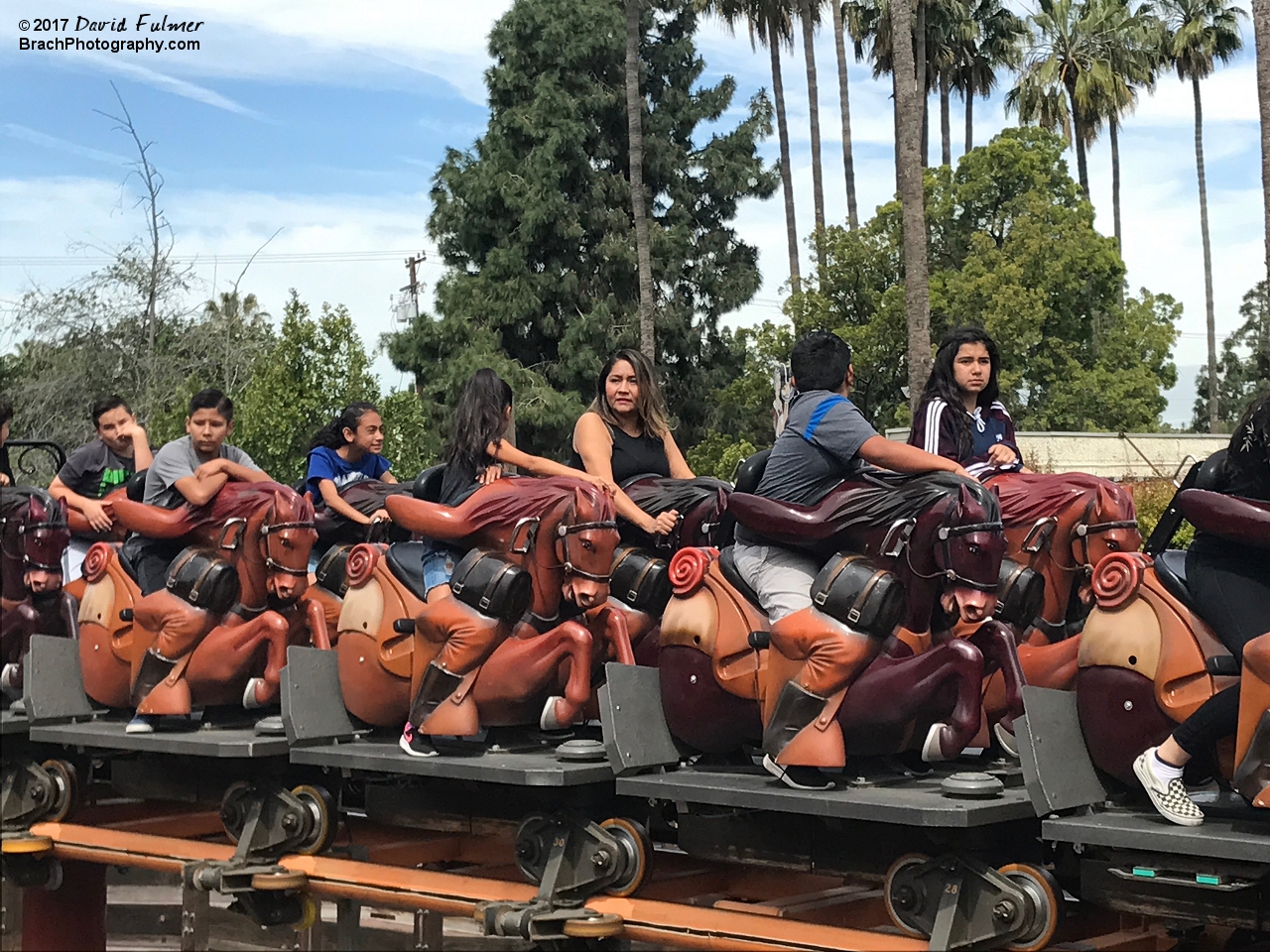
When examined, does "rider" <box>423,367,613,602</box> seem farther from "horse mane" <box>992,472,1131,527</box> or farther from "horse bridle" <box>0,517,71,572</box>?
"horse bridle" <box>0,517,71,572</box>

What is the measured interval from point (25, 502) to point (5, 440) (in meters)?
0.31

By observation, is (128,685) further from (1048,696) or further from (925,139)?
(925,139)

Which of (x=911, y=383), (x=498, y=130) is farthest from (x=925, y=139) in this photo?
(x=911, y=383)

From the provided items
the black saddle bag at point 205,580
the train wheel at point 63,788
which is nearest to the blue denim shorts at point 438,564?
the black saddle bag at point 205,580

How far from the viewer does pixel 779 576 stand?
5.25m

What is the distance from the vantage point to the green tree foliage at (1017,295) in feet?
92.7

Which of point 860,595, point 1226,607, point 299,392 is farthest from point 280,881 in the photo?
point 299,392

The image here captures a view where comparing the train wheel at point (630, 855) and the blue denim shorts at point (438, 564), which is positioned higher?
the blue denim shorts at point (438, 564)

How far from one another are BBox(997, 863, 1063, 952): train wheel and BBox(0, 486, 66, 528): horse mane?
4.73m

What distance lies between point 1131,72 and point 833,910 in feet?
127

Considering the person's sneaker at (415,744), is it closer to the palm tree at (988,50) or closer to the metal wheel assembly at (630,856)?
the metal wheel assembly at (630,856)

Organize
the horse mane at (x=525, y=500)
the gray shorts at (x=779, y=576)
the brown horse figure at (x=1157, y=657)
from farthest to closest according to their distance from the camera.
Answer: the horse mane at (x=525, y=500) → the gray shorts at (x=779, y=576) → the brown horse figure at (x=1157, y=657)

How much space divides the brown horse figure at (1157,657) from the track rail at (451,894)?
0.87 metres

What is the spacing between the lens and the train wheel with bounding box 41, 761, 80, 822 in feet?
24.6
